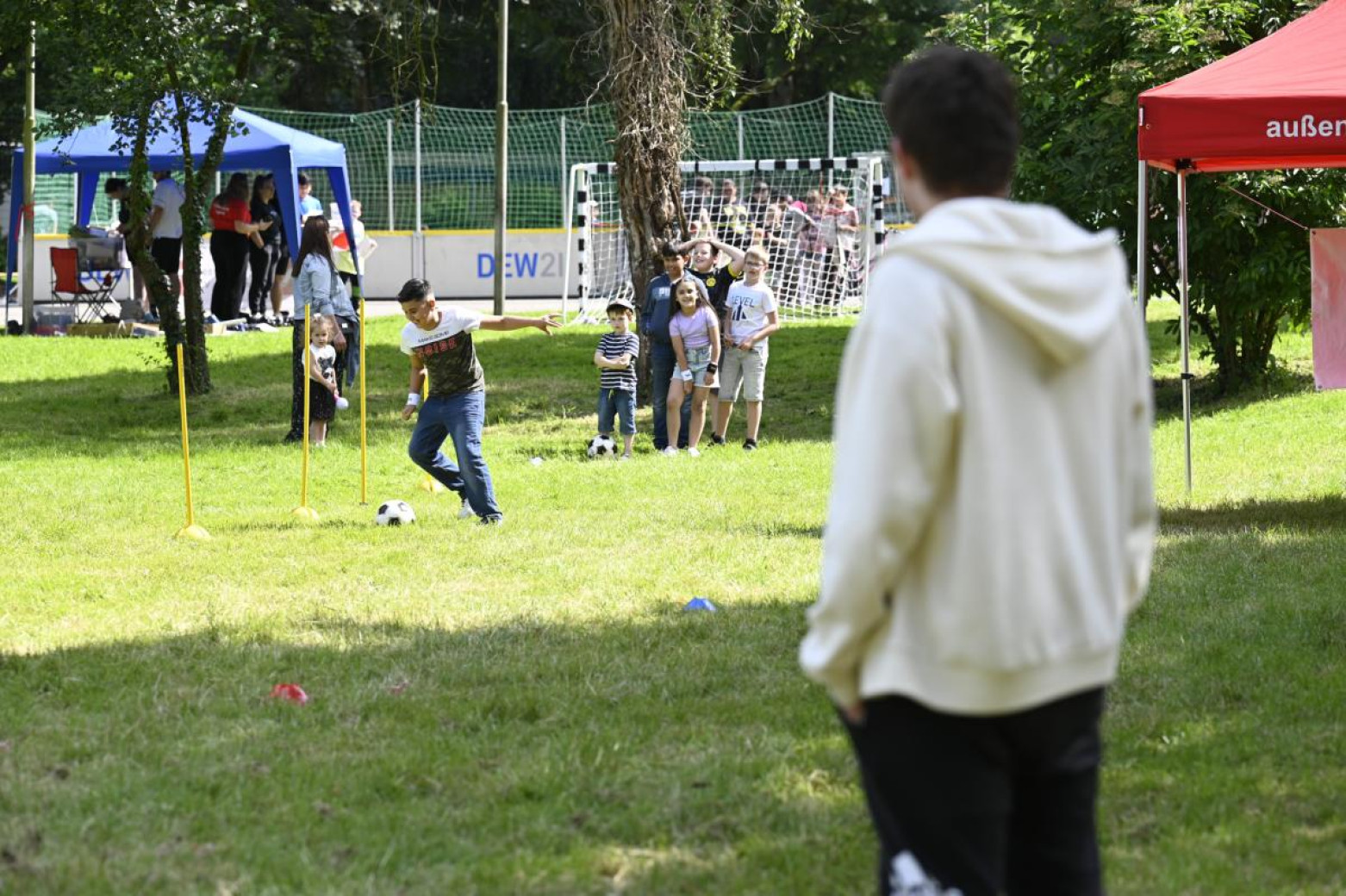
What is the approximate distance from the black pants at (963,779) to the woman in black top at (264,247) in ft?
65.7

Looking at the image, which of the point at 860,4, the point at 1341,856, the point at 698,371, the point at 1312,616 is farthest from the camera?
the point at 860,4

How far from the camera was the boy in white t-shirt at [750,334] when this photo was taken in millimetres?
14438

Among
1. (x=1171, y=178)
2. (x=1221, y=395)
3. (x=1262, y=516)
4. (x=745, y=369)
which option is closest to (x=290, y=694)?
(x=1262, y=516)

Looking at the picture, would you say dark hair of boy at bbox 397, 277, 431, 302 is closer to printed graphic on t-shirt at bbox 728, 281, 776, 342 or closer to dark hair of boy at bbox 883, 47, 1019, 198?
printed graphic on t-shirt at bbox 728, 281, 776, 342

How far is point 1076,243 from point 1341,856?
105 inches

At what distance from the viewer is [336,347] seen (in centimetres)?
1495

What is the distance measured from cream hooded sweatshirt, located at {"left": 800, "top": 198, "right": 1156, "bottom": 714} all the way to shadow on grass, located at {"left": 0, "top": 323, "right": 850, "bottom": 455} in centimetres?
1256

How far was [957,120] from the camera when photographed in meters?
2.59

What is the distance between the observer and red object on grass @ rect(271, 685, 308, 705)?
6.37 meters

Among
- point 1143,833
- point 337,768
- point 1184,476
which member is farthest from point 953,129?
point 1184,476

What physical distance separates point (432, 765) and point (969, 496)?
3.33 m

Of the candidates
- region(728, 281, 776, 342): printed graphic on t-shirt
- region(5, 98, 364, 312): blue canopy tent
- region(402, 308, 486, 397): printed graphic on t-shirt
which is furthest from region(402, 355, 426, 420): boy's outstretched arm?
region(5, 98, 364, 312): blue canopy tent

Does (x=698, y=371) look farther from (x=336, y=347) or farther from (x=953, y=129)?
(x=953, y=129)

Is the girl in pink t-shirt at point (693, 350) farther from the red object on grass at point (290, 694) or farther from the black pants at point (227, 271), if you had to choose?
the black pants at point (227, 271)
